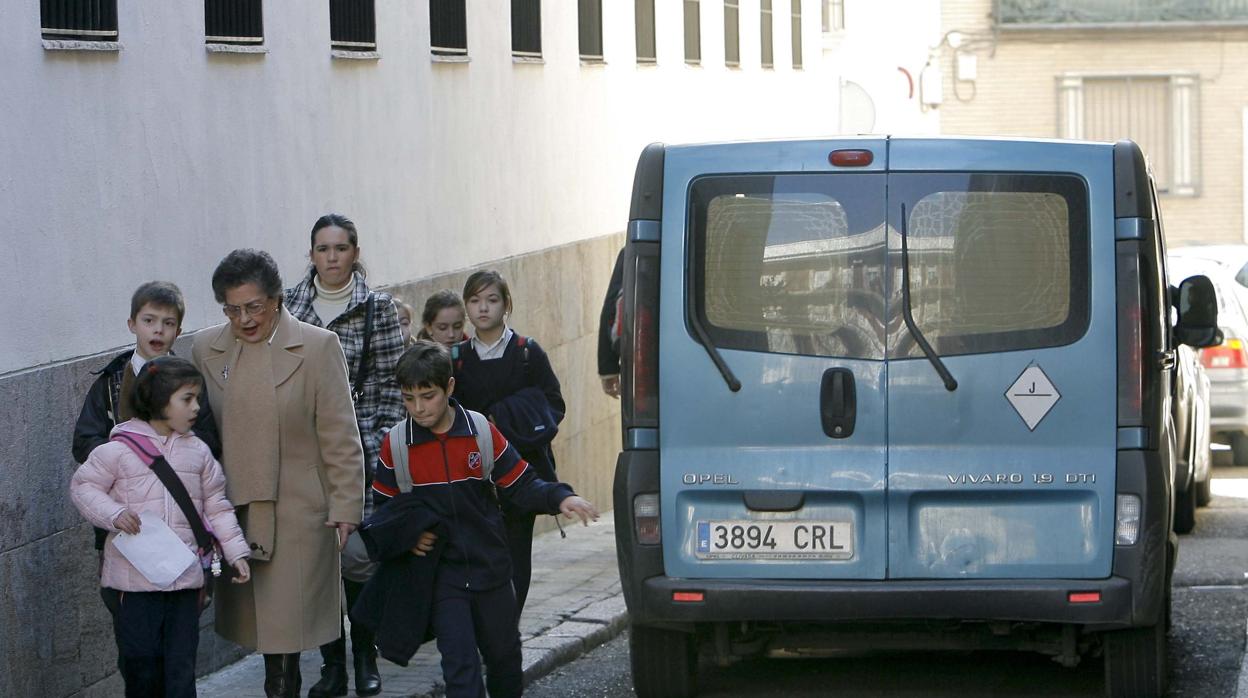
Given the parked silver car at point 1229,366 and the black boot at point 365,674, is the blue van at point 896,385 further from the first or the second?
the parked silver car at point 1229,366

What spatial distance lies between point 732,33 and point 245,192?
14907mm

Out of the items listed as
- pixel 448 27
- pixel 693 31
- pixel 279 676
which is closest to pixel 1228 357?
pixel 448 27

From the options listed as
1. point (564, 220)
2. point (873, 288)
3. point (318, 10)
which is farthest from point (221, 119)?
point (564, 220)

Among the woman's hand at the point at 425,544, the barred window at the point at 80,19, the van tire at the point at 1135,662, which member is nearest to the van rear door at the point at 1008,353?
the van tire at the point at 1135,662

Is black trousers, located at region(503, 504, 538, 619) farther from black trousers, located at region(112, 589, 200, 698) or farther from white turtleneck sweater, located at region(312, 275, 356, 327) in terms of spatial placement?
black trousers, located at region(112, 589, 200, 698)

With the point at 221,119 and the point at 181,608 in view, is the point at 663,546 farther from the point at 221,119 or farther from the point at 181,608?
the point at 221,119

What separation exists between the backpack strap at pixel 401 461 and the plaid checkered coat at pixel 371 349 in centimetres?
128

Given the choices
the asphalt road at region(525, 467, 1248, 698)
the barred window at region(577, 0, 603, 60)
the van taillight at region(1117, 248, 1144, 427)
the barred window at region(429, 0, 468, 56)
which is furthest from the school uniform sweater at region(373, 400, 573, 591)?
the barred window at region(577, 0, 603, 60)

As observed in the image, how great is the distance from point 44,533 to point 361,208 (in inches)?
177

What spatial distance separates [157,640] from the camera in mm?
6652

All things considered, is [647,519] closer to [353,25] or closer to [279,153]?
[279,153]

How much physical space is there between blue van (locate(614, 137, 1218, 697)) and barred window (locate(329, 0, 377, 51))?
4.17 m

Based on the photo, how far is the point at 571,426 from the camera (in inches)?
627

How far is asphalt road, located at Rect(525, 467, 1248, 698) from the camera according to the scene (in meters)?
8.52
